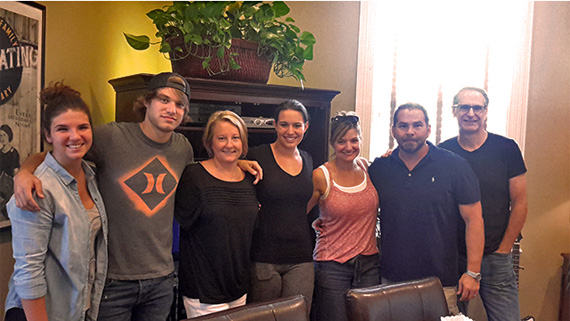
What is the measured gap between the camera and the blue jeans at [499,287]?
7.58 feet

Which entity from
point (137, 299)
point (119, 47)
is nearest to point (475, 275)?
point (137, 299)

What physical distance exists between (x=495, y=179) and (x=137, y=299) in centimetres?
172

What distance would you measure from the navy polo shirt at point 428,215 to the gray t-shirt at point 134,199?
1.04 meters

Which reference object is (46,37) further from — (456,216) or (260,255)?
(456,216)

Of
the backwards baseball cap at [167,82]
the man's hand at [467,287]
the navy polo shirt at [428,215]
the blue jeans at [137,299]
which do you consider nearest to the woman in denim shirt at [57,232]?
the blue jeans at [137,299]

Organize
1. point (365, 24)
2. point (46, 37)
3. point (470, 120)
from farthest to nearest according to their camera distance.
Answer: point (365, 24)
point (470, 120)
point (46, 37)

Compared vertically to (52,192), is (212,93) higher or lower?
higher

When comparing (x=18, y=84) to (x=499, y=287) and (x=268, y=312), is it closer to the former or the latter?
(x=268, y=312)

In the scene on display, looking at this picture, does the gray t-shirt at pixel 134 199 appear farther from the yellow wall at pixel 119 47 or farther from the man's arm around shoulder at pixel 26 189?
the yellow wall at pixel 119 47

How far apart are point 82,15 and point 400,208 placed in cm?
177

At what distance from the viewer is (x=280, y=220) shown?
2.12 m

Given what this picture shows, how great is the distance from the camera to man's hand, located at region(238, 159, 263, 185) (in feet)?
6.80

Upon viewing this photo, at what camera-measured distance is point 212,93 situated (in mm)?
2352

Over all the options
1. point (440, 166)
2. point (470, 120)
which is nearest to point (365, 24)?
point (470, 120)
